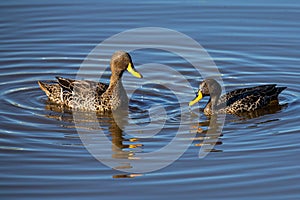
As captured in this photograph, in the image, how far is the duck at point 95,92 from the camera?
12.0m

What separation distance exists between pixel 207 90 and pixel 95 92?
1880 millimetres

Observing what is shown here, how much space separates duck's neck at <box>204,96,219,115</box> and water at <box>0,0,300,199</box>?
333 mm

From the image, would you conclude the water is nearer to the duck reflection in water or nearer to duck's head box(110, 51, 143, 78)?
the duck reflection in water

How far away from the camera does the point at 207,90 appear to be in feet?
39.1

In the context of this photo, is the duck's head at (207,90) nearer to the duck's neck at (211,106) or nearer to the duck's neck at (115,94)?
the duck's neck at (211,106)

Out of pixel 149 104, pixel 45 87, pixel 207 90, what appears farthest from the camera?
pixel 45 87

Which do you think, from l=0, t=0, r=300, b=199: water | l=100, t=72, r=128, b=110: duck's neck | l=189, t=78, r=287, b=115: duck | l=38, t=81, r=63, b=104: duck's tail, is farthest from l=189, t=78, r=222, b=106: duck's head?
l=38, t=81, r=63, b=104: duck's tail

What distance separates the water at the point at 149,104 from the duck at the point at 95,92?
0.29 m

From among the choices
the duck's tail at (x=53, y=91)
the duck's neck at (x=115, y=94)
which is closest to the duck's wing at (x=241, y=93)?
the duck's neck at (x=115, y=94)

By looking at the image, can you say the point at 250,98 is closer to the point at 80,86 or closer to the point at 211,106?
the point at 211,106

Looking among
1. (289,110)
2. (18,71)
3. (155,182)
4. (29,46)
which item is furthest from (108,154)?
(29,46)

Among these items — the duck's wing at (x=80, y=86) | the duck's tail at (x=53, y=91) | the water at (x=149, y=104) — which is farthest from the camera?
the duck's tail at (x=53, y=91)

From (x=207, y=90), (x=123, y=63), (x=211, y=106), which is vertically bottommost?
(x=211, y=106)

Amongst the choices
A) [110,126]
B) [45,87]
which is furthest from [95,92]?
[110,126]
